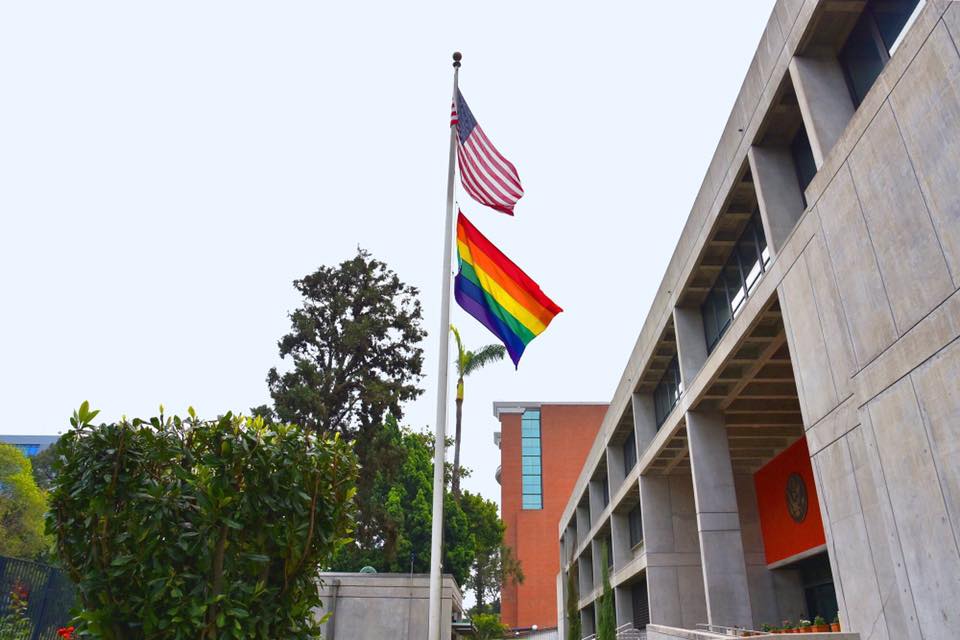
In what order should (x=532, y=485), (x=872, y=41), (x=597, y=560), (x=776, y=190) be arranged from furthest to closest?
(x=532, y=485)
(x=597, y=560)
(x=776, y=190)
(x=872, y=41)

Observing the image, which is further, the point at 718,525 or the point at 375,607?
the point at 718,525

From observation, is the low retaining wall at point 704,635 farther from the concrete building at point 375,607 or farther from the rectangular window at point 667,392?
the rectangular window at point 667,392

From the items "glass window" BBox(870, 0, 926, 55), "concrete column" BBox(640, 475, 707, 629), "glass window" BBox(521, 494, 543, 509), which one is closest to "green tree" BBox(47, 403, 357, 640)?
"glass window" BBox(870, 0, 926, 55)

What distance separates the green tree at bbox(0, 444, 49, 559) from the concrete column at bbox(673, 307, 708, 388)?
4708 centimetres

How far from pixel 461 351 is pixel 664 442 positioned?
28142 mm

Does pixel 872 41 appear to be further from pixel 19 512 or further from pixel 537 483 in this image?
pixel 19 512

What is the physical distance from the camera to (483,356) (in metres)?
50.1

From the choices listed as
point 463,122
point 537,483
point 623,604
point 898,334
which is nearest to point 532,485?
point 537,483

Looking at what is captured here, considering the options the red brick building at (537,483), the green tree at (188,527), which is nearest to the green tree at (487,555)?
the red brick building at (537,483)

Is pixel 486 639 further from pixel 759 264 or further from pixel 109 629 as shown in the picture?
pixel 109 629

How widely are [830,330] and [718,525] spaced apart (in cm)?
946

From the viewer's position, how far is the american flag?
11.5 meters

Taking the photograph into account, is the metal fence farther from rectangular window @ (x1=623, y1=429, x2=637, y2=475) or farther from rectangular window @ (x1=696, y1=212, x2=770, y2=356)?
rectangular window @ (x1=623, y1=429, x2=637, y2=475)

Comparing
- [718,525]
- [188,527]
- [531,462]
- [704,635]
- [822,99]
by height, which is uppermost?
[531,462]
